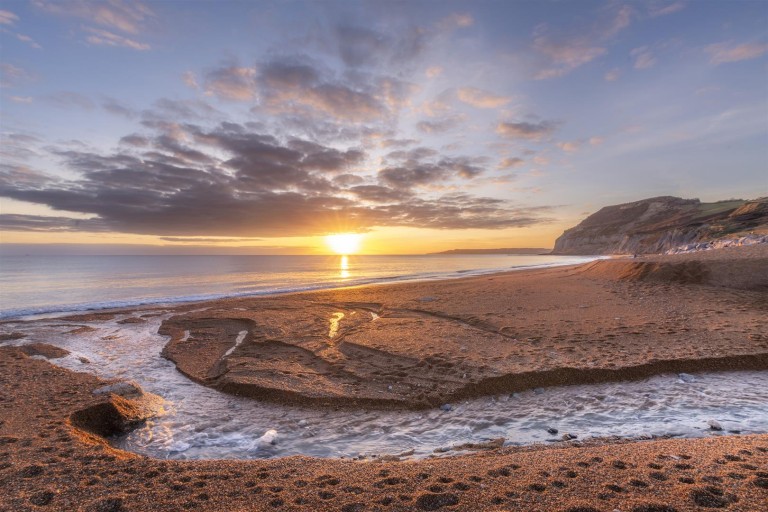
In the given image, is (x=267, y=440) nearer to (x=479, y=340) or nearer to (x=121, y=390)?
(x=121, y=390)

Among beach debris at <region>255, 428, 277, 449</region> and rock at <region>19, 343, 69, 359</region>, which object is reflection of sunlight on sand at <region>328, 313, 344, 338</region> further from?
rock at <region>19, 343, 69, 359</region>

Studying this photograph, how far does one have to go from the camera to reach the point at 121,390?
778 cm

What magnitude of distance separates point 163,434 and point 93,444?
113 centimetres

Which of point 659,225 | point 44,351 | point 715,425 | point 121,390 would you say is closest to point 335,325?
point 121,390

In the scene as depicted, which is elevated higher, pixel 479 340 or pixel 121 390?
pixel 479 340

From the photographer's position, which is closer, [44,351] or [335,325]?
[44,351]

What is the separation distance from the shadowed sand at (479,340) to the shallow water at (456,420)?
18.7 inches

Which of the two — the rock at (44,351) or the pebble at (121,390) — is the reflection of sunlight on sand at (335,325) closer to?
the pebble at (121,390)

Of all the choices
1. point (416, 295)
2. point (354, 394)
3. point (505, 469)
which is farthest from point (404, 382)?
point (416, 295)

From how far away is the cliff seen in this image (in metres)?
58.8

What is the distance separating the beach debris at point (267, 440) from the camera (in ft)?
19.0

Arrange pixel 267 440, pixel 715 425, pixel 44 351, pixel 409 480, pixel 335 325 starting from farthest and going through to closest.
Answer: pixel 335 325 → pixel 44 351 → pixel 267 440 → pixel 715 425 → pixel 409 480

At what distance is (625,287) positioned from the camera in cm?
1947

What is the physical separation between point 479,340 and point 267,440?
23.9 ft
